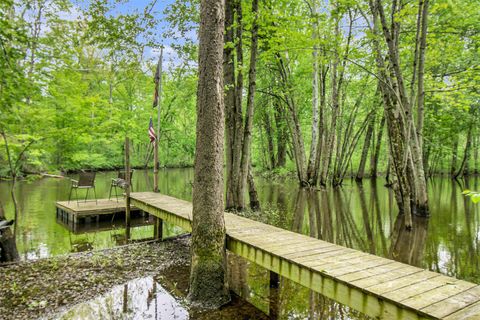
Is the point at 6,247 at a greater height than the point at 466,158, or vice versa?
the point at 466,158

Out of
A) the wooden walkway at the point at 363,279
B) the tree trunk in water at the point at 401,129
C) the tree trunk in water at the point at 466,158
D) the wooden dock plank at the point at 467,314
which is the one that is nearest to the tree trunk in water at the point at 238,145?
the tree trunk in water at the point at 401,129

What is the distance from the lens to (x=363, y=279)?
2857 millimetres

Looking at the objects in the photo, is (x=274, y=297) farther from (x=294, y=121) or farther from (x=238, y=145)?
(x=294, y=121)

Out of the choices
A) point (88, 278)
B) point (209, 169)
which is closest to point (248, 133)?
point (209, 169)

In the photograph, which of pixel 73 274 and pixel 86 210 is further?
pixel 86 210

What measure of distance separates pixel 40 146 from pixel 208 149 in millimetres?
6604

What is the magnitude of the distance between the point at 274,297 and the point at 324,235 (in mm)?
3646

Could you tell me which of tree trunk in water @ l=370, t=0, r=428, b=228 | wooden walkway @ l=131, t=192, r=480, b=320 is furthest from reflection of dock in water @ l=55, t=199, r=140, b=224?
tree trunk in water @ l=370, t=0, r=428, b=228

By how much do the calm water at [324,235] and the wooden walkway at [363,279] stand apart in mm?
761

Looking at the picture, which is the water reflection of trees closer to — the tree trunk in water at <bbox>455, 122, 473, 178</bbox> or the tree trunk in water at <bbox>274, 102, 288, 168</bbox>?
the tree trunk in water at <bbox>274, 102, 288, 168</bbox>

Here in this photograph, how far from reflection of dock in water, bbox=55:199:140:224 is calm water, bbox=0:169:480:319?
307mm

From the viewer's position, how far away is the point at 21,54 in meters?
4.98

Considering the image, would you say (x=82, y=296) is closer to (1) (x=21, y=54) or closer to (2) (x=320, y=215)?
(1) (x=21, y=54)

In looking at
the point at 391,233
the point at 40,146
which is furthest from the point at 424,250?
the point at 40,146
